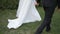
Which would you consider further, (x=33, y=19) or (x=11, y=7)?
(x=11, y=7)

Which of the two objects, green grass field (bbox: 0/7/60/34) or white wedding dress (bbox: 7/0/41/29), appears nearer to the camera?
green grass field (bbox: 0/7/60/34)

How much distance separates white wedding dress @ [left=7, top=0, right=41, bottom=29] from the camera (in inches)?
205

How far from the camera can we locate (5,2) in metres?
7.08

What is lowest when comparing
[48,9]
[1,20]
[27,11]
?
[1,20]

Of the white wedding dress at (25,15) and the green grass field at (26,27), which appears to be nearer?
the green grass field at (26,27)

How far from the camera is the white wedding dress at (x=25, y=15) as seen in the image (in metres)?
5.20

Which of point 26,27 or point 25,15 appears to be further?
point 25,15

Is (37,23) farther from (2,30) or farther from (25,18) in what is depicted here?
(2,30)

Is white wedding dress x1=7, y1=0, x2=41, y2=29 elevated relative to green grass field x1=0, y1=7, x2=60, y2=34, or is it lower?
elevated

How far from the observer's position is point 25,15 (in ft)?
17.7

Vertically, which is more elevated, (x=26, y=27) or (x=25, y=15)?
(x=25, y=15)

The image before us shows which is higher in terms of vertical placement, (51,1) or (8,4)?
(51,1)

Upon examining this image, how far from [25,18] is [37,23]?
40 cm

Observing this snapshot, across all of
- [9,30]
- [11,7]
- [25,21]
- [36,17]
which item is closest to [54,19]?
[36,17]
